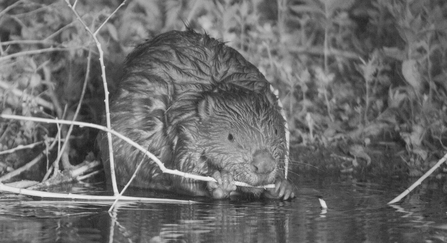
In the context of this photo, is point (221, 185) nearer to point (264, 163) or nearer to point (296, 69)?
point (264, 163)

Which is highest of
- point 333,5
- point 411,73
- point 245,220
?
point 333,5

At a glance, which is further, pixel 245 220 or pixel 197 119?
pixel 197 119

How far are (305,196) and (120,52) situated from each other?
113 inches

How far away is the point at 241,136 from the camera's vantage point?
568 centimetres

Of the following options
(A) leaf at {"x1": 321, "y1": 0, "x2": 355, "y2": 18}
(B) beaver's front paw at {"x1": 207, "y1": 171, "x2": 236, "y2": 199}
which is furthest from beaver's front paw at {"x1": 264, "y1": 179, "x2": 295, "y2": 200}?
(A) leaf at {"x1": 321, "y1": 0, "x2": 355, "y2": 18}

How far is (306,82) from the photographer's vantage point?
8.16m

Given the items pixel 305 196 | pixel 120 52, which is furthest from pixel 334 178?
pixel 120 52

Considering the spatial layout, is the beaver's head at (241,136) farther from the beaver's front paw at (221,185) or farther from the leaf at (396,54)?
the leaf at (396,54)

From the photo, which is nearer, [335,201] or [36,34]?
[335,201]

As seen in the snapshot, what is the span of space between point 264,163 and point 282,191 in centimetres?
37

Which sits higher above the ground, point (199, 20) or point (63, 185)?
point (199, 20)

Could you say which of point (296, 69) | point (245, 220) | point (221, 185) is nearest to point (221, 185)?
point (221, 185)

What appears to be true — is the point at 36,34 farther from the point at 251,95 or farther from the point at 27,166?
the point at 251,95

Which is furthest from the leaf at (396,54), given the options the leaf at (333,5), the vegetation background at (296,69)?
the leaf at (333,5)
